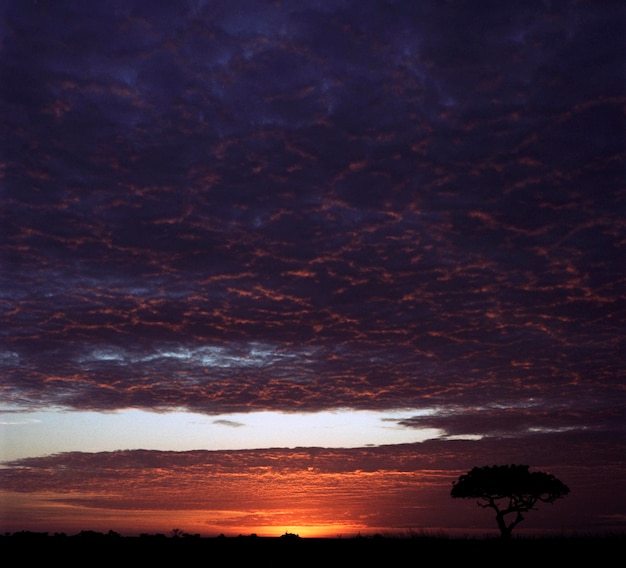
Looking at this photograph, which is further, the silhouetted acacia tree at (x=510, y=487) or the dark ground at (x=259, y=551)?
the silhouetted acacia tree at (x=510, y=487)

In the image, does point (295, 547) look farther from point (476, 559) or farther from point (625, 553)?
point (625, 553)

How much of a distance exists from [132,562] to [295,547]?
1019 cm

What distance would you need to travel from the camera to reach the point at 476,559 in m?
31.0

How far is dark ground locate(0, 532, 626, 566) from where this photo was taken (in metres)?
29.0

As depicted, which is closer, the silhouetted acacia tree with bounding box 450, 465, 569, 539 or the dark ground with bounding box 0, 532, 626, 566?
the dark ground with bounding box 0, 532, 626, 566

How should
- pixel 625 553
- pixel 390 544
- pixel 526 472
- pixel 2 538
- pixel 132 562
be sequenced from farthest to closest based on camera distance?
pixel 526 472 → pixel 390 544 → pixel 2 538 → pixel 625 553 → pixel 132 562

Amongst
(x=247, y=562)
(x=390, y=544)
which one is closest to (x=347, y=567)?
Result: (x=247, y=562)

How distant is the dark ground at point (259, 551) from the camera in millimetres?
28953

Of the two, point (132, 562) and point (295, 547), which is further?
point (295, 547)

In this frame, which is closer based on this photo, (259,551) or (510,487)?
(259,551)

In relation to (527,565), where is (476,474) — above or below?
above

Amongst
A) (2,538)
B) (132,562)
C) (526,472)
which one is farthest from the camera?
(526,472)

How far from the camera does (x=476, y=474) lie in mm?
70812

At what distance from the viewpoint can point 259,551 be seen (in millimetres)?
32844
